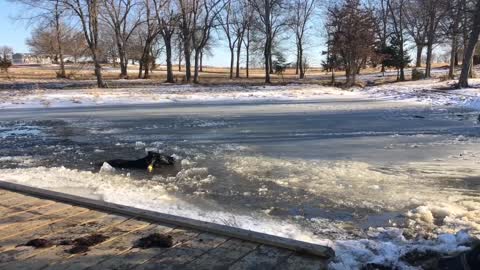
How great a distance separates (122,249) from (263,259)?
1190 millimetres

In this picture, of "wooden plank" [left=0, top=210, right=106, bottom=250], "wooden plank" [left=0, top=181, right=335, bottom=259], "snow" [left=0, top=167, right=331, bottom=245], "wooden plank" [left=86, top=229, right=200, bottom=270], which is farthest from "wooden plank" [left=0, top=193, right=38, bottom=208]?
"wooden plank" [left=86, top=229, right=200, bottom=270]

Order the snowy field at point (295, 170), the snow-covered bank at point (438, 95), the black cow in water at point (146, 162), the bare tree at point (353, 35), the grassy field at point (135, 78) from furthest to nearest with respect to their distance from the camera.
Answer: the grassy field at point (135, 78), the bare tree at point (353, 35), the snow-covered bank at point (438, 95), the black cow in water at point (146, 162), the snowy field at point (295, 170)

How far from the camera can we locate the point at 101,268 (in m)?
3.92

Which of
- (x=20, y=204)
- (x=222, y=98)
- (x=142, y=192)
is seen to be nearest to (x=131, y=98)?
(x=222, y=98)

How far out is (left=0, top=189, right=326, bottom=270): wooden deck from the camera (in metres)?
4.00

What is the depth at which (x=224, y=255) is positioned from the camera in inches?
164

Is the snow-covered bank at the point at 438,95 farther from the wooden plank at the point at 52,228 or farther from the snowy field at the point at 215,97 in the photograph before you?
the wooden plank at the point at 52,228

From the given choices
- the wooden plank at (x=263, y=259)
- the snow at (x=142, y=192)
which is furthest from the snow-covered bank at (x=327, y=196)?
the wooden plank at (x=263, y=259)

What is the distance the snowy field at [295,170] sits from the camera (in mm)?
5301

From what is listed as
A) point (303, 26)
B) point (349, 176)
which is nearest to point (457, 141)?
point (349, 176)

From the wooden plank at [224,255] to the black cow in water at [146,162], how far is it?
14.6 ft

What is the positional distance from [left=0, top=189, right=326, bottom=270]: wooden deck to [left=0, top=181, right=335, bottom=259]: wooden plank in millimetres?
50

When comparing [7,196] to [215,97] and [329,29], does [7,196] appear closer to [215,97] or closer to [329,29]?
[215,97]

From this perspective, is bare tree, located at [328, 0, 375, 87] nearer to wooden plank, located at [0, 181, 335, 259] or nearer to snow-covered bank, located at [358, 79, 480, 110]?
snow-covered bank, located at [358, 79, 480, 110]
